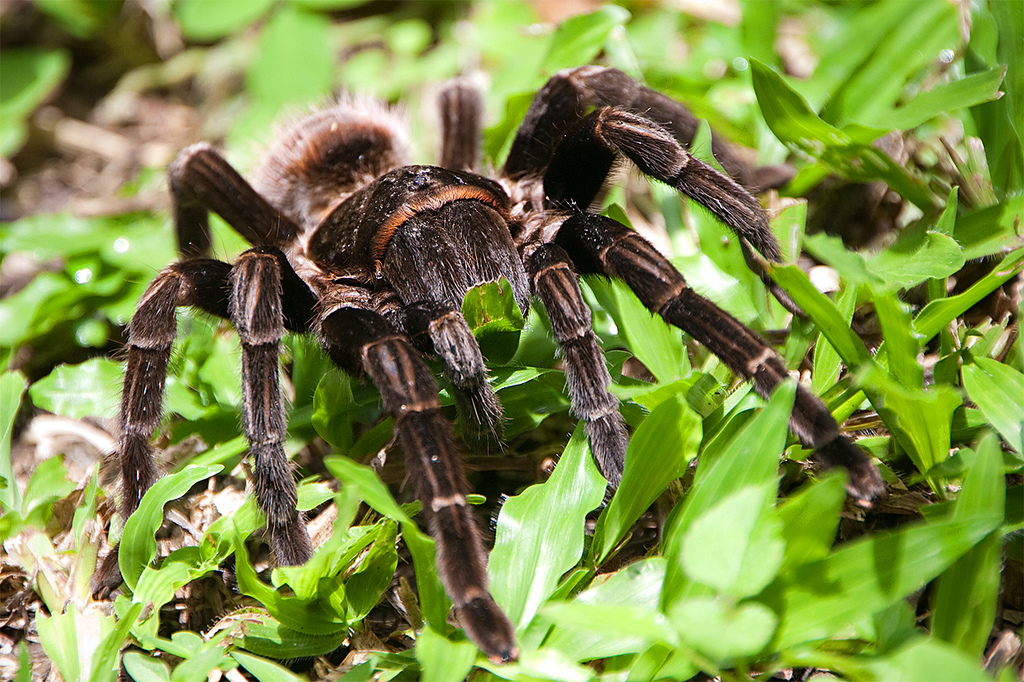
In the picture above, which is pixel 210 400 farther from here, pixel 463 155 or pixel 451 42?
pixel 451 42

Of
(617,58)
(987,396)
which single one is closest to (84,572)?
(987,396)

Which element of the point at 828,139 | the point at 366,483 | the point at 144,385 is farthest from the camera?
the point at 828,139

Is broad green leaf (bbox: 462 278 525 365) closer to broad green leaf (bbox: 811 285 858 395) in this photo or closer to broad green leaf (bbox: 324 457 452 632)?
broad green leaf (bbox: 324 457 452 632)

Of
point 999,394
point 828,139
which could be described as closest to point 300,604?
point 999,394

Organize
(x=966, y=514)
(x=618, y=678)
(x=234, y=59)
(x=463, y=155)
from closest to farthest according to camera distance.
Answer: (x=966, y=514) < (x=618, y=678) < (x=463, y=155) < (x=234, y=59)

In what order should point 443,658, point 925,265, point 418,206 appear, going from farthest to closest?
point 418,206 → point 925,265 → point 443,658

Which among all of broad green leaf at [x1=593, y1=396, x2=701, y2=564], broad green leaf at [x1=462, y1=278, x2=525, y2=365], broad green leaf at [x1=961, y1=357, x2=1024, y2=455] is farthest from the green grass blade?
broad green leaf at [x1=961, y1=357, x2=1024, y2=455]

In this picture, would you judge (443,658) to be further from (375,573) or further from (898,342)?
(898,342)
